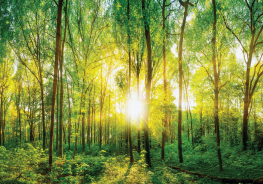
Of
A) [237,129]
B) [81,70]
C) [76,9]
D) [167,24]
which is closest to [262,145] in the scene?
[237,129]

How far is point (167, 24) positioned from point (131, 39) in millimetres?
5845

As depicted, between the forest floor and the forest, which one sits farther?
the forest

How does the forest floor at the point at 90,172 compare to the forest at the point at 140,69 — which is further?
the forest at the point at 140,69

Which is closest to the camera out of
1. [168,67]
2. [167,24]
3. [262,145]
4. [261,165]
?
[261,165]

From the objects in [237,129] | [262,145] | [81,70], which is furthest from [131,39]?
[237,129]

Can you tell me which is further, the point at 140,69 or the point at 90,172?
the point at 140,69

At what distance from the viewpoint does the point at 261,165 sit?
7141mm

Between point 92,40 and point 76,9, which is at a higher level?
point 76,9

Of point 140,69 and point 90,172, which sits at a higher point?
point 140,69

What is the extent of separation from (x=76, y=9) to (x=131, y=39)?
20.9ft

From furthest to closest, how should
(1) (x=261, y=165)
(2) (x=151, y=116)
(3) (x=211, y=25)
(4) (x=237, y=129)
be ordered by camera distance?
(4) (x=237, y=129)
(2) (x=151, y=116)
(3) (x=211, y=25)
(1) (x=261, y=165)

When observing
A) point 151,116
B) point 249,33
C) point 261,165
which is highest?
point 249,33

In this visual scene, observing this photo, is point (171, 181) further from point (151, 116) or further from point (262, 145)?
point (262, 145)

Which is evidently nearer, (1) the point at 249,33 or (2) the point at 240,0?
(2) the point at 240,0
